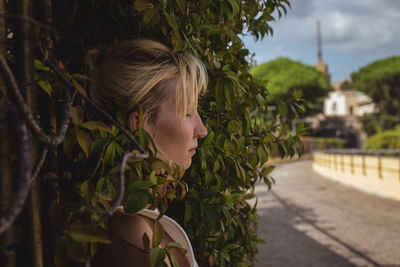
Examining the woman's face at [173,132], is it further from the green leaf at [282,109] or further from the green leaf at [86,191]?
the green leaf at [282,109]

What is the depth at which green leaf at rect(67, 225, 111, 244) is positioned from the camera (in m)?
0.71

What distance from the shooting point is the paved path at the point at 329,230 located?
6.31 metres

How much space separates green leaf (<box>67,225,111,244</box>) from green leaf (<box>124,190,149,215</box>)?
232 millimetres

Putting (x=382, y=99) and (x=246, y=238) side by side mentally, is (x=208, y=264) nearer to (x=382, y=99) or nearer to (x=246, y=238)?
(x=246, y=238)

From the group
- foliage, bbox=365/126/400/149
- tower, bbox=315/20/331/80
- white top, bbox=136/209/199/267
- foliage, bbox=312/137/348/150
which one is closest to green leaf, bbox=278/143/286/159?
white top, bbox=136/209/199/267

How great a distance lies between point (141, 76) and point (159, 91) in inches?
3.8

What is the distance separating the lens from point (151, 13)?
4.16 ft

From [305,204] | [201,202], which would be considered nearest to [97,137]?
[201,202]

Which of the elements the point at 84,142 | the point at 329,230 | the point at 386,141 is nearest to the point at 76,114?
the point at 84,142

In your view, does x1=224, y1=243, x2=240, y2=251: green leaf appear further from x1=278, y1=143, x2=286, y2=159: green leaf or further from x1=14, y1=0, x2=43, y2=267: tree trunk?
x1=14, y1=0, x2=43, y2=267: tree trunk

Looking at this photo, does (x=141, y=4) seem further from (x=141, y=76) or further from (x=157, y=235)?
(x=157, y=235)

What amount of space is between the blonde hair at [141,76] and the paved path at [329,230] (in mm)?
4191

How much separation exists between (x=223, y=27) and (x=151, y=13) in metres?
0.77

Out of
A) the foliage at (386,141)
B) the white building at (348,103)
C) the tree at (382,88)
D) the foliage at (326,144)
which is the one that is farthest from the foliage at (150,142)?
the white building at (348,103)
